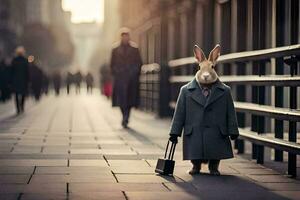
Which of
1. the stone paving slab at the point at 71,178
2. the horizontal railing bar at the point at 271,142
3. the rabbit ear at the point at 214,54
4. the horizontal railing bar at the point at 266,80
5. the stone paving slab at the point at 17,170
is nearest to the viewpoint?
the stone paving slab at the point at 71,178

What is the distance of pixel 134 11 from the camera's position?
40.5 m

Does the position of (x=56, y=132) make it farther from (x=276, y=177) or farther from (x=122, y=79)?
(x=276, y=177)

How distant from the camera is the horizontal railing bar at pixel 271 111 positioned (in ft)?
26.0

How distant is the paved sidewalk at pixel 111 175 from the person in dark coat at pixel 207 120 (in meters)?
0.24

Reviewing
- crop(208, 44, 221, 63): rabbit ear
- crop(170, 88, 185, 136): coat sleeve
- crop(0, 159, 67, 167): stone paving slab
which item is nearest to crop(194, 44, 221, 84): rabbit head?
crop(208, 44, 221, 63): rabbit ear

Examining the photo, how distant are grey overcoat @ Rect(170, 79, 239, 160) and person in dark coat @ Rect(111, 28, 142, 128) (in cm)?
792

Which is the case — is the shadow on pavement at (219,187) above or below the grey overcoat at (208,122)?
below

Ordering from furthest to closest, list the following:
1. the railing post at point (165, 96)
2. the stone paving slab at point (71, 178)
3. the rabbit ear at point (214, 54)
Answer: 1. the railing post at point (165, 96)
2. the rabbit ear at point (214, 54)
3. the stone paving slab at point (71, 178)

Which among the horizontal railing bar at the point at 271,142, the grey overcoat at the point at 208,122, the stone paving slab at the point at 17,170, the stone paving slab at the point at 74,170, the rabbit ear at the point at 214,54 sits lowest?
the stone paving slab at the point at 74,170

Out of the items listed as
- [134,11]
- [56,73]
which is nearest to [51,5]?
[56,73]

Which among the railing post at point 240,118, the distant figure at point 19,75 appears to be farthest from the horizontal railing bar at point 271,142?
the distant figure at point 19,75

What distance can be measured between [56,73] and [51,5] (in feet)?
445

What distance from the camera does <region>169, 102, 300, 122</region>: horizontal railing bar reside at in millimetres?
7918

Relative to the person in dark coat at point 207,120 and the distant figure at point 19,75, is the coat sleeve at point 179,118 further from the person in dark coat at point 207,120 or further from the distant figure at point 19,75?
the distant figure at point 19,75
